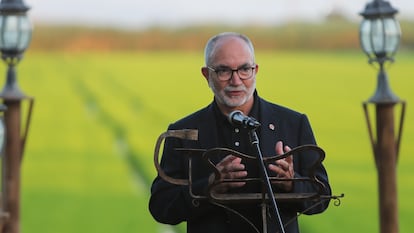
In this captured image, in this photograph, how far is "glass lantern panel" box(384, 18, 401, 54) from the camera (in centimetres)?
1043

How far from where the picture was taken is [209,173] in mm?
4648

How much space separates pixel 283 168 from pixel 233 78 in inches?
14.0

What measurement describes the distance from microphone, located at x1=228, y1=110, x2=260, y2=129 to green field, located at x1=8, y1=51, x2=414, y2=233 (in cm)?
1416

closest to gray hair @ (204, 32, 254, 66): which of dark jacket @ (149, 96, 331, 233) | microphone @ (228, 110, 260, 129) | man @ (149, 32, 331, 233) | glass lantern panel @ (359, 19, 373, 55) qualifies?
man @ (149, 32, 331, 233)

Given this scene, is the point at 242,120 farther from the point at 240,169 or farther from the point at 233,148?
the point at 233,148

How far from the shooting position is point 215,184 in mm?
4359

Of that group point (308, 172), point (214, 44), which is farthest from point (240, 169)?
point (214, 44)

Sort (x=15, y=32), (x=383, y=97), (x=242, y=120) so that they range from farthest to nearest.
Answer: (x=383, y=97) → (x=15, y=32) → (x=242, y=120)

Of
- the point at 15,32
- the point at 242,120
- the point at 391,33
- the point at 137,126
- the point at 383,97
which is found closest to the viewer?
the point at 242,120

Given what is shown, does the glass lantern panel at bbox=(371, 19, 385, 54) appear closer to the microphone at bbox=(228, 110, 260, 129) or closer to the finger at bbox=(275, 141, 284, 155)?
the finger at bbox=(275, 141, 284, 155)

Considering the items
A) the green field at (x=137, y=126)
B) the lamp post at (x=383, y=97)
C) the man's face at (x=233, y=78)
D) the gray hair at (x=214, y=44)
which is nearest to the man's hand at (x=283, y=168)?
the man's face at (x=233, y=78)

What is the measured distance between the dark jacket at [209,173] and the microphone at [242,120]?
355 mm

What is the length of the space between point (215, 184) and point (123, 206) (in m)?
17.6

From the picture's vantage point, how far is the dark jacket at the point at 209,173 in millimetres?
4598
